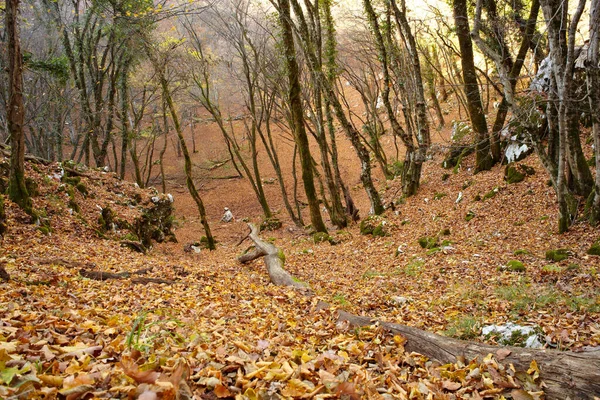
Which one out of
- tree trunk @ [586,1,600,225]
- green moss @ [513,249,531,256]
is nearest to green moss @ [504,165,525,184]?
tree trunk @ [586,1,600,225]

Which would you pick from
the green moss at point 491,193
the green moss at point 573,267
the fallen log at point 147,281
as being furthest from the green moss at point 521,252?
the fallen log at point 147,281

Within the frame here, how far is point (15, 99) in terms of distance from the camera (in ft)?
23.5

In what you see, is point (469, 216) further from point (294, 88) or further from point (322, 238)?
point (294, 88)

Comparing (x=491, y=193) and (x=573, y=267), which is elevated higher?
(x=491, y=193)

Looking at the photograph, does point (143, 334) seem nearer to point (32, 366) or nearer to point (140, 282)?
point (32, 366)

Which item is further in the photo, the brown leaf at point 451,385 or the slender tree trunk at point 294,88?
the slender tree trunk at point 294,88

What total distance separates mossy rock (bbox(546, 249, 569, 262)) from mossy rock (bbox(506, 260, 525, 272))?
0.56m

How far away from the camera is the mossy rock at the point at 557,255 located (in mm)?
6520

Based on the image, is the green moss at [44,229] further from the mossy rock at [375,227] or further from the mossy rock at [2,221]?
the mossy rock at [375,227]

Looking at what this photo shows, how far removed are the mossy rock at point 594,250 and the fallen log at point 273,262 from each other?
185 inches

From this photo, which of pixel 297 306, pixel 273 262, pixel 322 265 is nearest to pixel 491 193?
pixel 322 265

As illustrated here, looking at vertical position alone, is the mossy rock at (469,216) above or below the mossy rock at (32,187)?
below

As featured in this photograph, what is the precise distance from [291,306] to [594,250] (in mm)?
5118

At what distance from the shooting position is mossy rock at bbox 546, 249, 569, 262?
6.52m
